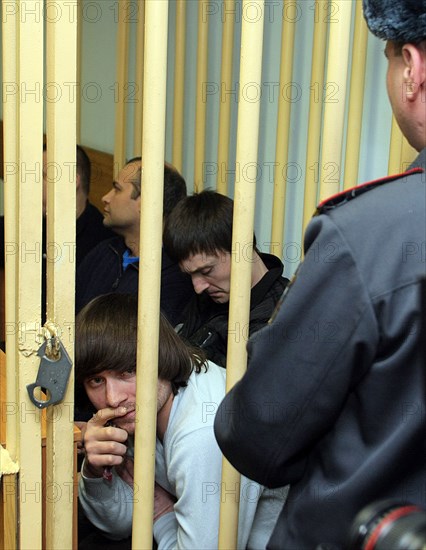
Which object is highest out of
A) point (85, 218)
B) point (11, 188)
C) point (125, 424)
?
point (11, 188)

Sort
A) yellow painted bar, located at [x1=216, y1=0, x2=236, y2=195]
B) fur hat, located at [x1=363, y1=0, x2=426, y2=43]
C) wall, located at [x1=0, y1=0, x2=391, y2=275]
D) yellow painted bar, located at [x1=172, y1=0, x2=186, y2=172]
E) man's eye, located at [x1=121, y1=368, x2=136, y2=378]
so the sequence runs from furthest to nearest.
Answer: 1. yellow painted bar, located at [x1=172, y1=0, x2=186, y2=172]
2. yellow painted bar, located at [x1=216, y1=0, x2=236, y2=195]
3. wall, located at [x1=0, y1=0, x2=391, y2=275]
4. man's eye, located at [x1=121, y1=368, x2=136, y2=378]
5. fur hat, located at [x1=363, y1=0, x2=426, y2=43]

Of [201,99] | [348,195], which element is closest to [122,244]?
[201,99]

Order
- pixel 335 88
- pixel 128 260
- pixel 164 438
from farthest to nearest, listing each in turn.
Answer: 1. pixel 128 260
2. pixel 164 438
3. pixel 335 88

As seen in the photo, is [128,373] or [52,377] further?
[128,373]

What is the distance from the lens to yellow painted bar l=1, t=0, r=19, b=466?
1.23 m

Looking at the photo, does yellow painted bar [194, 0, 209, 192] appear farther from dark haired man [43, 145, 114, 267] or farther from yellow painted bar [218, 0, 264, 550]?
yellow painted bar [218, 0, 264, 550]

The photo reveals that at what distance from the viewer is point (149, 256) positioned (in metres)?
1.21

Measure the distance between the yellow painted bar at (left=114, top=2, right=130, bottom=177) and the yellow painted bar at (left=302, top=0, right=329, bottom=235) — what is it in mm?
942

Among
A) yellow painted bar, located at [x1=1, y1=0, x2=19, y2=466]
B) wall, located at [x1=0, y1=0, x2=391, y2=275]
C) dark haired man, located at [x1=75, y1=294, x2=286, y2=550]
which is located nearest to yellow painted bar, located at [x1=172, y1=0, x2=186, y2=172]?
wall, located at [x1=0, y1=0, x2=391, y2=275]

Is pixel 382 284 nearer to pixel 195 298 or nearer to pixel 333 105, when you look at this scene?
pixel 333 105

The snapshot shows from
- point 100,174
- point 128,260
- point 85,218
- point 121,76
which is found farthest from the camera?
point 100,174

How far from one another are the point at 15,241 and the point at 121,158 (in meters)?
1.68

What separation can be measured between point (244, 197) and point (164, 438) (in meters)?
0.50

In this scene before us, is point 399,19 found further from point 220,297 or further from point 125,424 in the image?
point 220,297
